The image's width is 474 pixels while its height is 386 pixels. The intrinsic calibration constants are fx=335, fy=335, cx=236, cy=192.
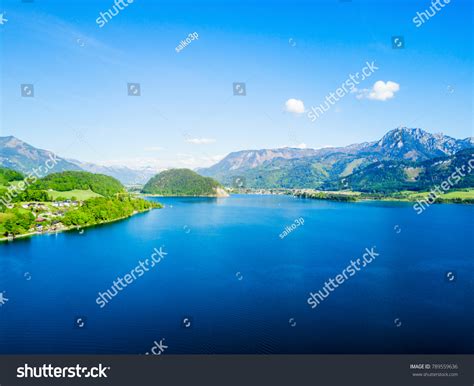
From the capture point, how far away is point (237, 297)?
566 inches

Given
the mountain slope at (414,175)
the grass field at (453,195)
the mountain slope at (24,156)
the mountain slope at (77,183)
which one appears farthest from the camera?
the mountain slope at (24,156)

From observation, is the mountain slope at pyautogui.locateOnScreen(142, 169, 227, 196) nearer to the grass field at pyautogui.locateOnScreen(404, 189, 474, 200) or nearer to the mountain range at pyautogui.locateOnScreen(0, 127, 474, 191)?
the mountain range at pyautogui.locateOnScreen(0, 127, 474, 191)

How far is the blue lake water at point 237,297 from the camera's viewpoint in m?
10.7

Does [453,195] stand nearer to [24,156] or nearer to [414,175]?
[414,175]

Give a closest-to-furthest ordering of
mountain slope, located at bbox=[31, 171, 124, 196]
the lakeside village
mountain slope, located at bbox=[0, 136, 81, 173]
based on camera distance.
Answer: the lakeside village, mountain slope, located at bbox=[31, 171, 124, 196], mountain slope, located at bbox=[0, 136, 81, 173]

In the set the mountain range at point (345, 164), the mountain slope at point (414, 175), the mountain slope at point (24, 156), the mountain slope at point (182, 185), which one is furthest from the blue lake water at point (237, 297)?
the mountain slope at point (24, 156)

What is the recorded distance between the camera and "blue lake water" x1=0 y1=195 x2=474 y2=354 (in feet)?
35.1

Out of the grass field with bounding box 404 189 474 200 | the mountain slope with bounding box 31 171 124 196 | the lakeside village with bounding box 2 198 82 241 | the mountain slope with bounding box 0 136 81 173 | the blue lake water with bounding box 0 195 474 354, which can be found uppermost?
the mountain slope with bounding box 0 136 81 173

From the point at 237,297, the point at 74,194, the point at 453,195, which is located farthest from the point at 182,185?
the point at 237,297

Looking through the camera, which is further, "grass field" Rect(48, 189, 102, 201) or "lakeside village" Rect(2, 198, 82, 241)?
"grass field" Rect(48, 189, 102, 201)

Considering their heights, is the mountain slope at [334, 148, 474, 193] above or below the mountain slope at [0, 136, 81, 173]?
below

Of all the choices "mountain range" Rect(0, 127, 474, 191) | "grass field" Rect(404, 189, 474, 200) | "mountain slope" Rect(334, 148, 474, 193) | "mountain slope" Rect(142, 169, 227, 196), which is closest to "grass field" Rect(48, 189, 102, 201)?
"mountain slope" Rect(142, 169, 227, 196)

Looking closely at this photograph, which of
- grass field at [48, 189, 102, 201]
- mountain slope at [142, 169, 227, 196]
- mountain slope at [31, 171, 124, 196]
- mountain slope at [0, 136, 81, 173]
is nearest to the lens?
grass field at [48, 189, 102, 201]

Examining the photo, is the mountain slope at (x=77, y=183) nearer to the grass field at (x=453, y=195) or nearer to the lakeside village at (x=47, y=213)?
the lakeside village at (x=47, y=213)
